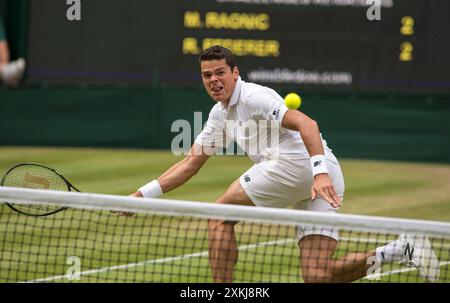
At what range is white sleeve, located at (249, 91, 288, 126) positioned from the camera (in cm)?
719

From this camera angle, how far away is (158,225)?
11336mm

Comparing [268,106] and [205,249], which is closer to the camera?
[268,106]

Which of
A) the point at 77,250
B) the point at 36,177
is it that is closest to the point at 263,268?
the point at 77,250

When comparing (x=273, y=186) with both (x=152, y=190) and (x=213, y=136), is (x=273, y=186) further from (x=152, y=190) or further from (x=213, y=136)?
(x=152, y=190)

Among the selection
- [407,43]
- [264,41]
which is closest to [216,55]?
[264,41]

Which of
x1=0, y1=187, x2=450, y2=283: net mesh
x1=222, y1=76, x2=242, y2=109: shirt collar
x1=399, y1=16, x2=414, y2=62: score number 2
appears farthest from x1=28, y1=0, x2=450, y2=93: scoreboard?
x1=222, y1=76, x2=242, y2=109: shirt collar

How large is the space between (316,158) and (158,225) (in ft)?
15.4

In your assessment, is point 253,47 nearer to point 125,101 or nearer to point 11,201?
point 125,101

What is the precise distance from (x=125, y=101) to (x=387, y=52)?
4236 mm

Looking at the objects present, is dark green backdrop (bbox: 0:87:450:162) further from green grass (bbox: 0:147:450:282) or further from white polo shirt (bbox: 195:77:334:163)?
white polo shirt (bbox: 195:77:334:163)

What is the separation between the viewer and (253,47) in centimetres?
1591

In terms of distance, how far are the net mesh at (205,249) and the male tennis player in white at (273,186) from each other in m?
0.01

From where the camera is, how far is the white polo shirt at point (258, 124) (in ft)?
24.1

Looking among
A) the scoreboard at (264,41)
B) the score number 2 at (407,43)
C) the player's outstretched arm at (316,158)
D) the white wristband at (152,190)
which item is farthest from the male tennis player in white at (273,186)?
the score number 2 at (407,43)
